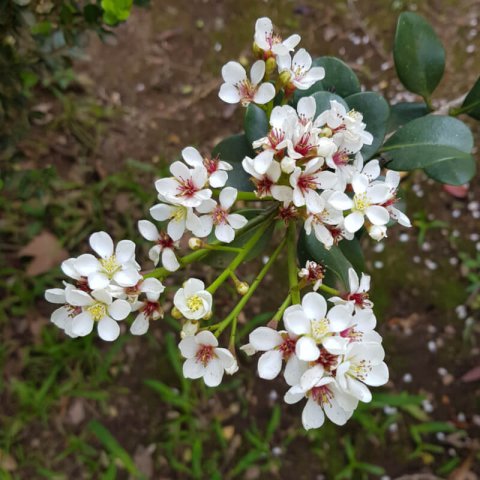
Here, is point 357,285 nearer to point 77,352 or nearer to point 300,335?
point 300,335

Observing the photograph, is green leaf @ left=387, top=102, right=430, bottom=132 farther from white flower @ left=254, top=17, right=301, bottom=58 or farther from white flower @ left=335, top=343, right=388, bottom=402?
white flower @ left=335, top=343, right=388, bottom=402

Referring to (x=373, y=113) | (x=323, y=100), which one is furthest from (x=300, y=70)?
(x=373, y=113)

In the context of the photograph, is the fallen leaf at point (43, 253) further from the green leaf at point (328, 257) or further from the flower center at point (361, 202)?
the flower center at point (361, 202)

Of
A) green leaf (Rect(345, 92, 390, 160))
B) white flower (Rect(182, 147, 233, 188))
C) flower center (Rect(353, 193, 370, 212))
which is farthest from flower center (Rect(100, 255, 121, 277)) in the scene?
green leaf (Rect(345, 92, 390, 160))

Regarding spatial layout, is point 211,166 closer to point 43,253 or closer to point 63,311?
point 63,311

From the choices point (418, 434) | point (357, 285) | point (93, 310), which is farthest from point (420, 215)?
point (93, 310)

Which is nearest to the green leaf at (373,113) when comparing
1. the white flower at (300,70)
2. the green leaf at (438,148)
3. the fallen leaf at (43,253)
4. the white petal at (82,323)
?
the green leaf at (438,148)
